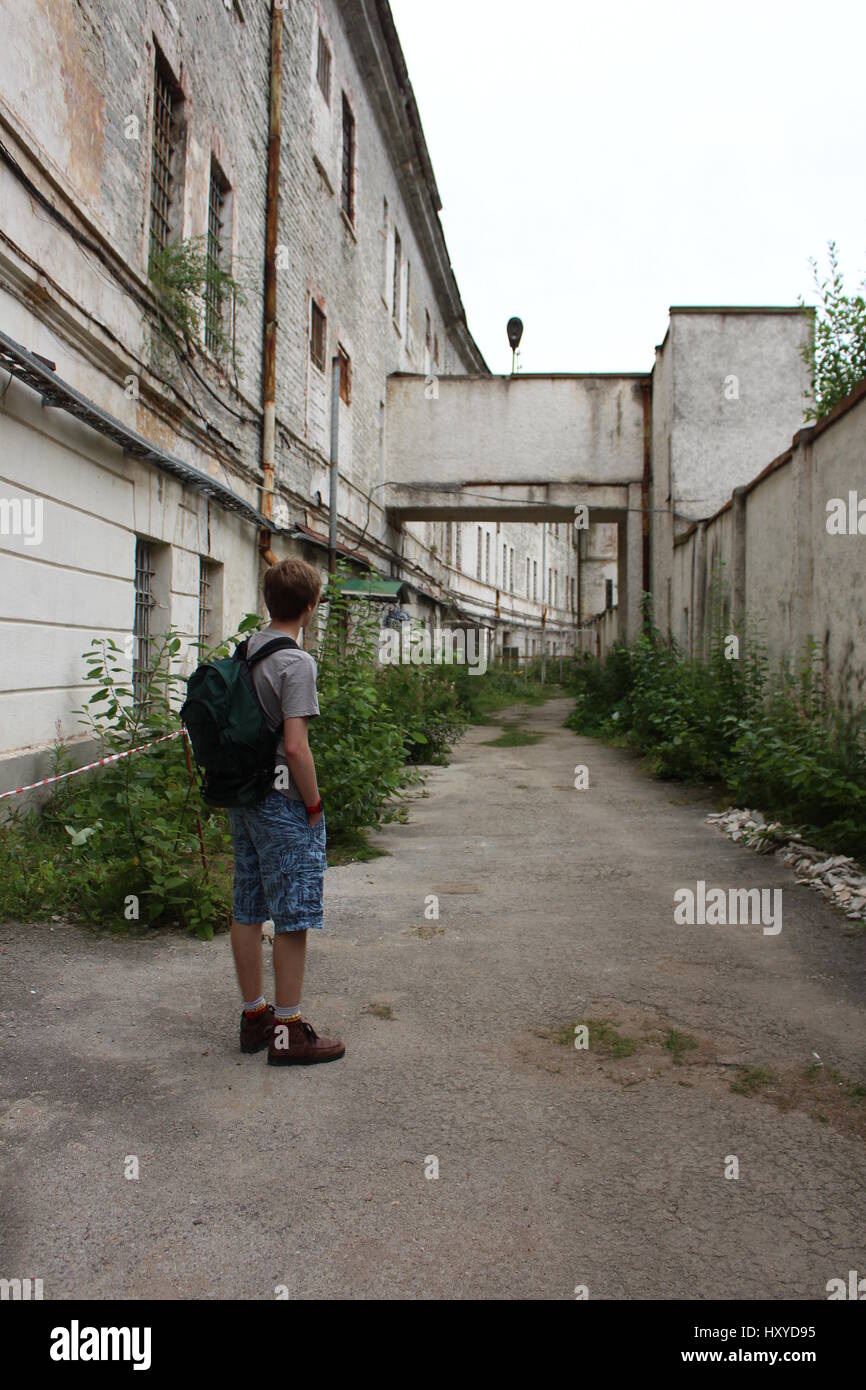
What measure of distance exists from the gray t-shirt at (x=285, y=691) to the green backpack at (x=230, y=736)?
3cm

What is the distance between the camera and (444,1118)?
10.2 ft

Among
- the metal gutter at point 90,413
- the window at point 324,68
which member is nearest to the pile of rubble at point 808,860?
the metal gutter at point 90,413

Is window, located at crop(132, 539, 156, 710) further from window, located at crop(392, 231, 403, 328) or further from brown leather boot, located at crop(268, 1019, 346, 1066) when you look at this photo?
window, located at crop(392, 231, 403, 328)

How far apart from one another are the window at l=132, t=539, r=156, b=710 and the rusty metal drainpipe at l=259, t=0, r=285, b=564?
10.2 ft

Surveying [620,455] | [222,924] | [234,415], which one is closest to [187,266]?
[234,415]

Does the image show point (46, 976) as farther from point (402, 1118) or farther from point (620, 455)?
point (620, 455)

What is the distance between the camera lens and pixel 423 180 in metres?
20.7

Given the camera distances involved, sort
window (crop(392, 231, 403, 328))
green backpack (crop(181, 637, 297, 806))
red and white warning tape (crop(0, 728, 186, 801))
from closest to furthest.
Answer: green backpack (crop(181, 637, 297, 806)) < red and white warning tape (crop(0, 728, 186, 801)) < window (crop(392, 231, 403, 328))

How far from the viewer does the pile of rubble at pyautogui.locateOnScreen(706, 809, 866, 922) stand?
223 inches

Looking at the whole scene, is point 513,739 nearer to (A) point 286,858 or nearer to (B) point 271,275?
(B) point 271,275

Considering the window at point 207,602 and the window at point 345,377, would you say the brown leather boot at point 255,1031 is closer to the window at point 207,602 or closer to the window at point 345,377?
the window at point 207,602

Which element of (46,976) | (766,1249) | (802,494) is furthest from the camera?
(802,494)

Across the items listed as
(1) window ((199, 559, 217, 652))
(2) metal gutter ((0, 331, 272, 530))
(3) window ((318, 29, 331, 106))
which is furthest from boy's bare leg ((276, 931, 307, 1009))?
(3) window ((318, 29, 331, 106))
